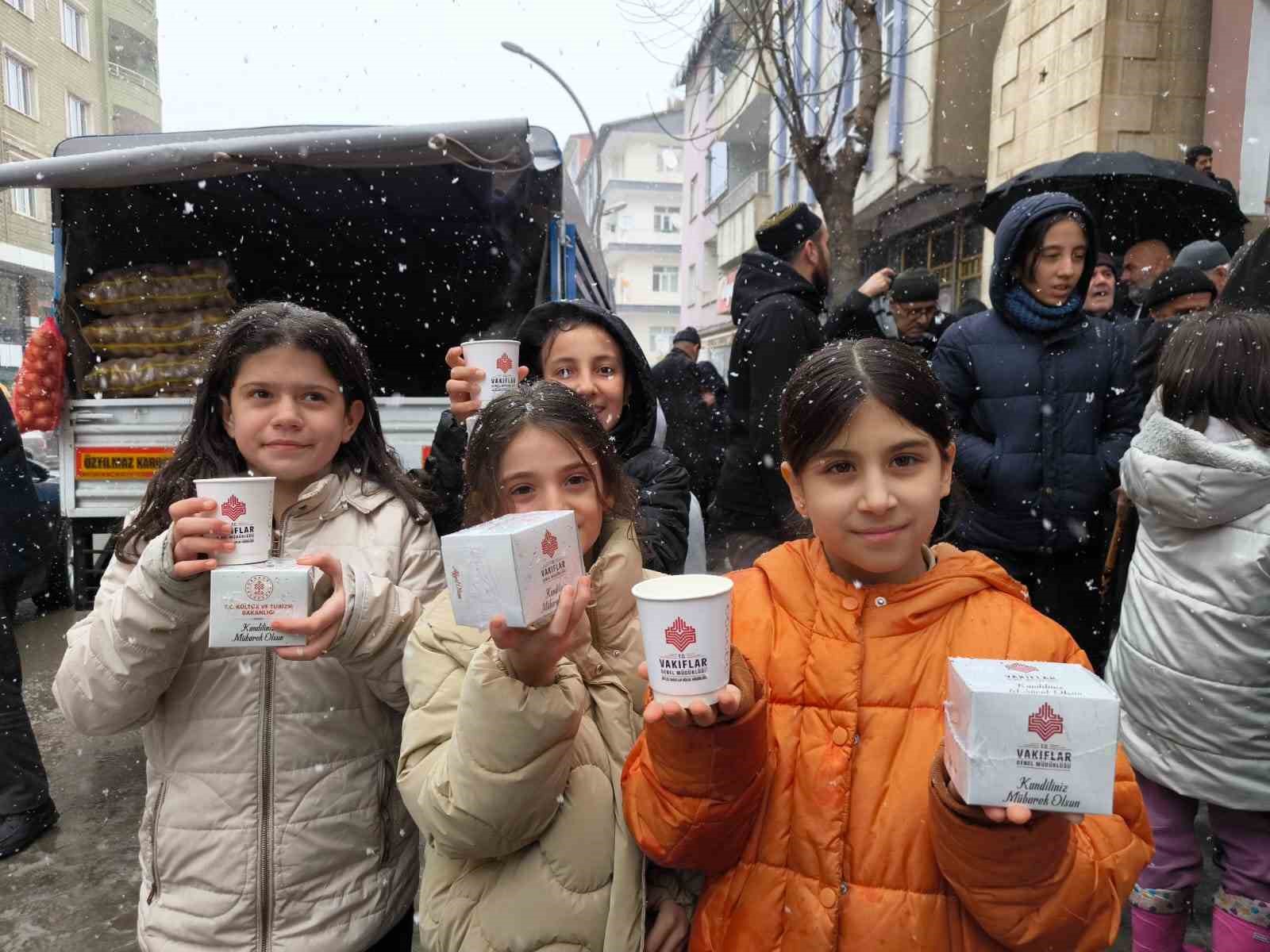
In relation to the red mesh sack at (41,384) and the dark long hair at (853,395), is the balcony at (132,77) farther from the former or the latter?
the dark long hair at (853,395)

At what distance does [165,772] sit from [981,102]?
1365 cm

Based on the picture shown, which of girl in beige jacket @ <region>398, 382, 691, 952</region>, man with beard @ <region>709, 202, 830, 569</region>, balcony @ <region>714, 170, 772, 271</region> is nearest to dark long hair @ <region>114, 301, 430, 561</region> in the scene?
girl in beige jacket @ <region>398, 382, 691, 952</region>

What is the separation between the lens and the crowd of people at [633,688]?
4.71 feet

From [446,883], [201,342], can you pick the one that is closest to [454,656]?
[446,883]

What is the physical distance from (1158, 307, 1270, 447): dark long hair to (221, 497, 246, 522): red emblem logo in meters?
2.55

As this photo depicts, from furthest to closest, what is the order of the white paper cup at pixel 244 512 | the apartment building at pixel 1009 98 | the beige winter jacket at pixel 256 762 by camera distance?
the apartment building at pixel 1009 98 → the beige winter jacket at pixel 256 762 → the white paper cup at pixel 244 512

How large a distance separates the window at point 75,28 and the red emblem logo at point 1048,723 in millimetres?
31796

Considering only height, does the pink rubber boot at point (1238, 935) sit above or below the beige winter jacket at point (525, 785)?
below

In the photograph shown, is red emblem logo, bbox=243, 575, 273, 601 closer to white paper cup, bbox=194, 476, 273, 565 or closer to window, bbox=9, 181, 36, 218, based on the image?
white paper cup, bbox=194, 476, 273, 565

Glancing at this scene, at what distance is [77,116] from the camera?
25.8 m

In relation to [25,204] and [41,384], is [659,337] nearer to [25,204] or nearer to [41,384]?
[25,204]

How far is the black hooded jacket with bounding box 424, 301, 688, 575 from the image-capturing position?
8.27 ft

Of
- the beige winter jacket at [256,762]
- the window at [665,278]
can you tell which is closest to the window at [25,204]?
the beige winter jacket at [256,762]

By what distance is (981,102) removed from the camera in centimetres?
1246
